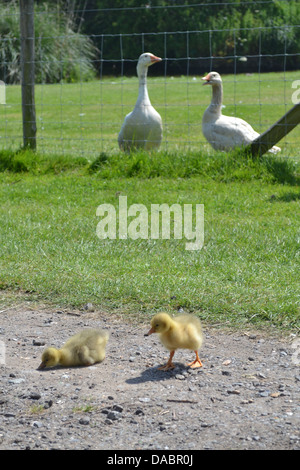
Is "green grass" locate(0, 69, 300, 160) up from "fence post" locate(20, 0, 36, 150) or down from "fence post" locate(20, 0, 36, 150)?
down

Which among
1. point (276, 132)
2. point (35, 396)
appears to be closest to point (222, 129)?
point (276, 132)

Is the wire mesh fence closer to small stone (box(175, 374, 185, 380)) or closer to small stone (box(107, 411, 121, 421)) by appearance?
small stone (box(175, 374, 185, 380))

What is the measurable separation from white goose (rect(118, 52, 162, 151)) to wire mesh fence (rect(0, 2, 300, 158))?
0.83 ft

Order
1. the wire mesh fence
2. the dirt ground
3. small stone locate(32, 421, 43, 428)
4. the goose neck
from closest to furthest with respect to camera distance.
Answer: the dirt ground → small stone locate(32, 421, 43, 428) → the goose neck → the wire mesh fence

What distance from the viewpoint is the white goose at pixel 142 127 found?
814cm

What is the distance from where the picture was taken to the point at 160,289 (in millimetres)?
4418

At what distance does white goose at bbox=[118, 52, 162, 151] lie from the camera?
320 inches

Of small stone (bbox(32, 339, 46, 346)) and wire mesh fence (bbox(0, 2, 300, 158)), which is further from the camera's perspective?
wire mesh fence (bbox(0, 2, 300, 158))

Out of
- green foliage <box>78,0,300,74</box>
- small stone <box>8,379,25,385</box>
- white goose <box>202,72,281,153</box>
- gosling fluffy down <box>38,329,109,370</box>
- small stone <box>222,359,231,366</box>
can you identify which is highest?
green foliage <box>78,0,300,74</box>

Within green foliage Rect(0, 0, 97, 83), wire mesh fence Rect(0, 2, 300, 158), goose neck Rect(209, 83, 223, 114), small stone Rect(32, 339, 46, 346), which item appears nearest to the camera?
small stone Rect(32, 339, 46, 346)

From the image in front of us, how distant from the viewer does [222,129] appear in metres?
8.12

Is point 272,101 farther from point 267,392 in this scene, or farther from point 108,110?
point 267,392

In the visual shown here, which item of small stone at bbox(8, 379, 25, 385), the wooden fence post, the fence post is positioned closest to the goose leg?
small stone at bbox(8, 379, 25, 385)

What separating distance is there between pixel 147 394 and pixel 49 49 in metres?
17.1
